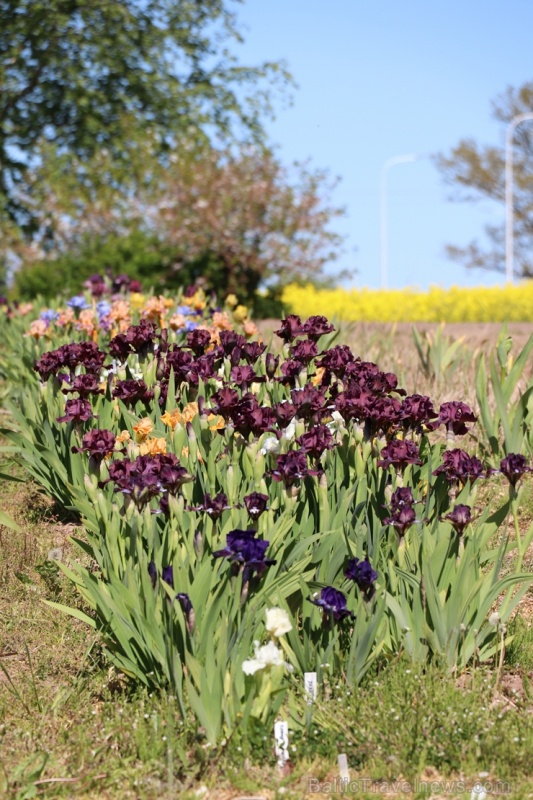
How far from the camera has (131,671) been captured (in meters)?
3.22

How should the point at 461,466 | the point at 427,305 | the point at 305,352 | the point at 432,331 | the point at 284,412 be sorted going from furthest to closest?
the point at 427,305 → the point at 432,331 → the point at 305,352 → the point at 284,412 → the point at 461,466

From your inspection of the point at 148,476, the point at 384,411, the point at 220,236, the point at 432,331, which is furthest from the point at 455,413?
the point at 220,236

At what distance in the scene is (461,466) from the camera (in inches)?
132

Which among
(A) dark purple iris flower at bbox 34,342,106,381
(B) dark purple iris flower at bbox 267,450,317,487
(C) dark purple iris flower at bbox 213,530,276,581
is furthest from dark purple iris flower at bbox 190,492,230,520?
(A) dark purple iris flower at bbox 34,342,106,381

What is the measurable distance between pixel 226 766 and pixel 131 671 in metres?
0.54

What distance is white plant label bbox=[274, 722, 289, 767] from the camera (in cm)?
282

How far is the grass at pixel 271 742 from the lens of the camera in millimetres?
2805

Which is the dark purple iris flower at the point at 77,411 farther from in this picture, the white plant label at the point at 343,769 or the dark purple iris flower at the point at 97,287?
the dark purple iris flower at the point at 97,287

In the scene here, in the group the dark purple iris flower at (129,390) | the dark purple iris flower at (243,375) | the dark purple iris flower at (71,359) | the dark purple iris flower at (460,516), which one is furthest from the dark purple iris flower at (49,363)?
the dark purple iris flower at (460,516)

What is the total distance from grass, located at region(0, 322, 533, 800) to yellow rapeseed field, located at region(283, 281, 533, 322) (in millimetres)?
14523

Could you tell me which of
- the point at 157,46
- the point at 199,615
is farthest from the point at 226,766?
the point at 157,46

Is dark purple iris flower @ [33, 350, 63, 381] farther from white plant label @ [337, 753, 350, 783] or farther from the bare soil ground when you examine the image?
the bare soil ground

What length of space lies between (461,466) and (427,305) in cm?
1570

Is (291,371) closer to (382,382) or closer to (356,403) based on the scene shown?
(382,382)
